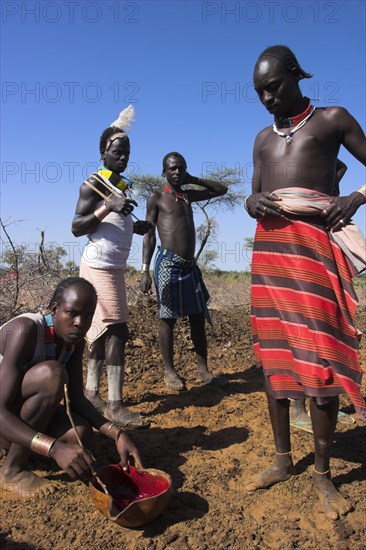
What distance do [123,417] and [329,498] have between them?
148 cm

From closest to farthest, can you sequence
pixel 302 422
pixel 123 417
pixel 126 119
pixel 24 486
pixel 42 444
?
pixel 42 444 < pixel 24 486 < pixel 302 422 < pixel 123 417 < pixel 126 119

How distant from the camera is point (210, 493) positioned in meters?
2.43

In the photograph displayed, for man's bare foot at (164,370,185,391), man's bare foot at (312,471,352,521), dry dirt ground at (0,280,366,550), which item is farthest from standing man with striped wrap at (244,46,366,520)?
man's bare foot at (164,370,185,391)

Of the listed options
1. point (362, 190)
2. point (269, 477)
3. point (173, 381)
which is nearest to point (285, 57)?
point (362, 190)

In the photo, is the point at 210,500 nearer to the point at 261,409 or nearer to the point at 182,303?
the point at 261,409

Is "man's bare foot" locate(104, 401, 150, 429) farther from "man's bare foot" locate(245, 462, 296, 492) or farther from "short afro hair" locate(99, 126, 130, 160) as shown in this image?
"short afro hair" locate(99, 126, 130, 160)

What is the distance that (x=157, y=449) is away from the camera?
293 cm

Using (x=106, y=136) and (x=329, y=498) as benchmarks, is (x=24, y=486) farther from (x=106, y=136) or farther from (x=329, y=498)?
(x=106, y=136)

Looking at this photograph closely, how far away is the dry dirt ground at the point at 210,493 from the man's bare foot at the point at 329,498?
0.11 ft

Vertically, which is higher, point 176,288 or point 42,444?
point 176,288

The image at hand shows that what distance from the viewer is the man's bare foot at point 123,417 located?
3258 millimetres

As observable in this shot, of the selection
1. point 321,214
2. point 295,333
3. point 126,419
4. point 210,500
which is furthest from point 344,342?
point 126,419

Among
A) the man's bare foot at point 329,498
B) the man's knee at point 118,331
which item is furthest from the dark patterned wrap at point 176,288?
the man's bare foot at point 329,498

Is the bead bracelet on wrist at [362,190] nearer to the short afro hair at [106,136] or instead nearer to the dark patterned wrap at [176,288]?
the short afro hair at [106,136]
